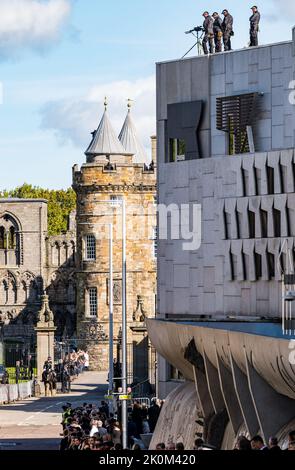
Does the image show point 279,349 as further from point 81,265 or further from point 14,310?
point 14,310

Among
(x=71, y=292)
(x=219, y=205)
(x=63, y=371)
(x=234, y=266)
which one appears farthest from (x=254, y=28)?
(x=71, y=292)

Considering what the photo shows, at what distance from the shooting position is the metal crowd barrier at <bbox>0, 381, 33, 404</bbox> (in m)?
78.9

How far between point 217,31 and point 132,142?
202 ft

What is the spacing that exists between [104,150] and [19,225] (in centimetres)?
1779

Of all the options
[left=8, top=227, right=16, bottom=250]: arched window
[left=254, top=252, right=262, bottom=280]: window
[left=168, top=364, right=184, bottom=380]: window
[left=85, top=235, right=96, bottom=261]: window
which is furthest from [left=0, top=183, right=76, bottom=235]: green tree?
[left=254, top=252, right=262, bottom=280]: window

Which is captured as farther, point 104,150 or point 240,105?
point 104,150

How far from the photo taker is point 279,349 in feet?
96.2

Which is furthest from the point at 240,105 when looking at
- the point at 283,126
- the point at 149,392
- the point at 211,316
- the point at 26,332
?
the point at 26,332

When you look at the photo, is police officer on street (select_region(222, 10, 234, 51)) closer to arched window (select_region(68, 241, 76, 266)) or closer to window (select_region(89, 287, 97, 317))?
window (select_region(89, 287, 97, 317))

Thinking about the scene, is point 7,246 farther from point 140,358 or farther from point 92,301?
point 140,358

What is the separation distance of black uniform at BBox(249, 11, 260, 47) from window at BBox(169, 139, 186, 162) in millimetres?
4926

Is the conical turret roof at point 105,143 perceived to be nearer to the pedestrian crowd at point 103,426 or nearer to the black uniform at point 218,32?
the pedestrian crowd at point 103,426

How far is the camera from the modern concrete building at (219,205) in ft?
148

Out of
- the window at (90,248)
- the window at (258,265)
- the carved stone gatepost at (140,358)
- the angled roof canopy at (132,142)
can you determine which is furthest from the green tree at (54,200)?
the window at (258,265)
